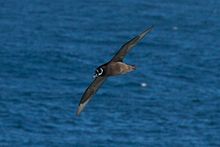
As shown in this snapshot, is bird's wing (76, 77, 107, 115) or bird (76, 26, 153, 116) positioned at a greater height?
bird (76, 26, 153, 116)

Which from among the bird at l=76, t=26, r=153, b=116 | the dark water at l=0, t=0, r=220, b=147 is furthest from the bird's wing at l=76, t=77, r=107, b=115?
the dark water at l=0, t=0, r=220, b=147

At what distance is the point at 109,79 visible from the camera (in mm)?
121562

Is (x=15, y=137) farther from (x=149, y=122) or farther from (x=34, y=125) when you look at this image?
(x=149, y=122)

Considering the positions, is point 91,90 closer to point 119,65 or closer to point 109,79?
point 119,65

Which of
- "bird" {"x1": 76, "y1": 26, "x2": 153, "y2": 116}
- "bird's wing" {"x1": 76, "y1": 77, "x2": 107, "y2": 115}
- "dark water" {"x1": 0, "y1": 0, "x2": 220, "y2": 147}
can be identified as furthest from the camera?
"dark water" {"x1": 0, "y1": 0, "x2": 220, "y2": 147}

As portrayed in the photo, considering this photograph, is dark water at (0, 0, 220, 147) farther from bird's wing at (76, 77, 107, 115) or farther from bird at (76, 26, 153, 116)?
bird at (76, 26, 153, 116)

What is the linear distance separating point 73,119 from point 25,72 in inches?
577

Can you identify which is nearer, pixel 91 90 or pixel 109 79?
pixel 91 90

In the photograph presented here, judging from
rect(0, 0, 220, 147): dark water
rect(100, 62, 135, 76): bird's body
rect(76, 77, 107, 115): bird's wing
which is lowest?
rect(0, 0, 220, 147): dark water

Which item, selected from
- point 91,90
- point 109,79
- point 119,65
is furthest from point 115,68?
point 109,79

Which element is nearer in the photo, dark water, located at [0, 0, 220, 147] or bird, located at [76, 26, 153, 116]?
bird, located at [76, 26, 153, 116]

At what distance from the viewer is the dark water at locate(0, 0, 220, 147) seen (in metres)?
101

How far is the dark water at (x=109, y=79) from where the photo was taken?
101 metres

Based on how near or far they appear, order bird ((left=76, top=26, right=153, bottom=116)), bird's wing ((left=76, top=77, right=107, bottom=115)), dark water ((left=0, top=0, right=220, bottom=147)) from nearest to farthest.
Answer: bird ((left=76, top=26, right=153, bottom=116)) < bird's wing ((left=76, top=77, right=107, bottom=115)) < dark water ((left=0, top=0, right=220, bottom=147))
